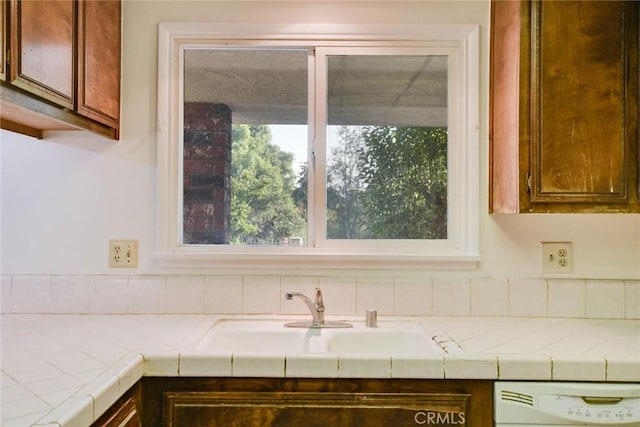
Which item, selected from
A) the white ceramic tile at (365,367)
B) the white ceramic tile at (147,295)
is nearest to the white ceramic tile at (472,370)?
the white ceramic tile at (365,367)

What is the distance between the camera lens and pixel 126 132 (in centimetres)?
171

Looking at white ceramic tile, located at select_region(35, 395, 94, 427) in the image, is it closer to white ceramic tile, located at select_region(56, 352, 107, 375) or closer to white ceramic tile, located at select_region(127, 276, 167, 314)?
white ceramic tile, located at select_region(56, 352, 107, 375)

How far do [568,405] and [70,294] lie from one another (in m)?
1.77

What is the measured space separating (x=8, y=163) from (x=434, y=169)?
1.75 meters

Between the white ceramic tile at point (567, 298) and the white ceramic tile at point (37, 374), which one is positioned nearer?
the white ceramic tile at point (37, 374)

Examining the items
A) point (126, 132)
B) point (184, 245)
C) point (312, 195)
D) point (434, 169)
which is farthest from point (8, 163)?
point (434, 169)

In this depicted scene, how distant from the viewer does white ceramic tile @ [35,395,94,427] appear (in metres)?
0.77

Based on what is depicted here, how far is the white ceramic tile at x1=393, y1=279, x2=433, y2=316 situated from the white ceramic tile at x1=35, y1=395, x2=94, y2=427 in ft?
3.72

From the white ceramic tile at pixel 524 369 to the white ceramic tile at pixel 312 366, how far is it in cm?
46

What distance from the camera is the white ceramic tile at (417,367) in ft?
3.74

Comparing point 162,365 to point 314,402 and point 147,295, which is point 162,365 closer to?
point 314,402

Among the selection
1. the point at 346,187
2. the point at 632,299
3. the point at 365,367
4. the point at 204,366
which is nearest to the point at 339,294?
the point at 346,187

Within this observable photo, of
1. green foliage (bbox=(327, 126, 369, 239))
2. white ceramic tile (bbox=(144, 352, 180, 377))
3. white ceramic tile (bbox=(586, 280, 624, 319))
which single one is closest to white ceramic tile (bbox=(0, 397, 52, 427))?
white ceramic tile (bbox=(144, 352, 180, 377))

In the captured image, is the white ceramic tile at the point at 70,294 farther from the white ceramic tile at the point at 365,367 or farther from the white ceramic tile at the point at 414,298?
the white ceramic tile at the point at 414,298
